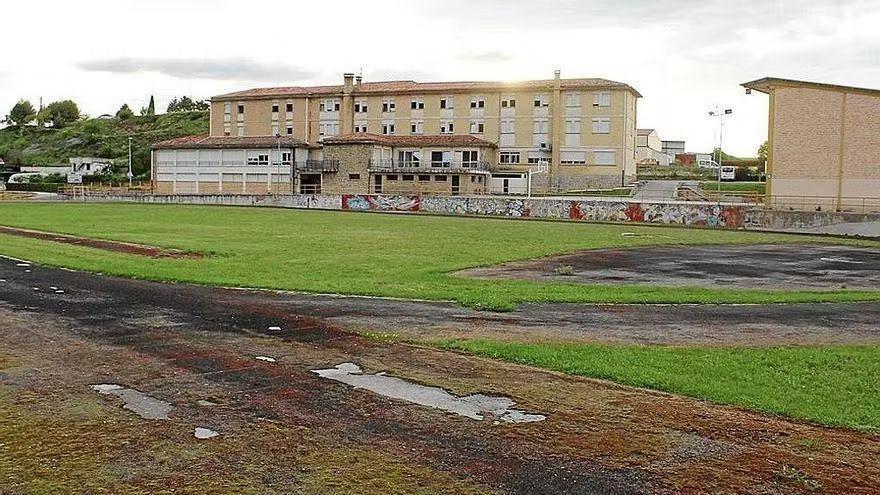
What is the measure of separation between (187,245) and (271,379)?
23885 millimetres

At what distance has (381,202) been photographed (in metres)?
84.1

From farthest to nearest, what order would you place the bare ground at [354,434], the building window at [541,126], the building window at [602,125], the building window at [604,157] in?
the building window at [541,126] < the building window at [604,157] < the building window at [602,125] < the bare ground at [354,434]

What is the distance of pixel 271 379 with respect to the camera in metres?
11.0

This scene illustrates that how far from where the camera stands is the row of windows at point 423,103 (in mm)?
105688

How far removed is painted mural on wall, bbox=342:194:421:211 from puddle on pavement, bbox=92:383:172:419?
72003mm

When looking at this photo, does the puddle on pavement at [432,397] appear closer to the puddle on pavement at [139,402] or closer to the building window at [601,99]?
the puddle on pavement at [139,402]

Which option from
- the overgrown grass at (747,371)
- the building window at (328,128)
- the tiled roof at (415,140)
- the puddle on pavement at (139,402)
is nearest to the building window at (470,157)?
the tiled roof at (415,140)

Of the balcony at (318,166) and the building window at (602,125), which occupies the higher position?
the building window at (602,125)

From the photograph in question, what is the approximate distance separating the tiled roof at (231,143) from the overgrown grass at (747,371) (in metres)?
96.2

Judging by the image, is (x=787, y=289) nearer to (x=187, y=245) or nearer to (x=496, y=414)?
(x=496, y=414)

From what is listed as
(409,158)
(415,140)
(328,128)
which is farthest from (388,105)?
(409,158)

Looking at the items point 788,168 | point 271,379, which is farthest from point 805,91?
point 271,379

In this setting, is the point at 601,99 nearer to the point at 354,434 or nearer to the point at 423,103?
the point at 423,103

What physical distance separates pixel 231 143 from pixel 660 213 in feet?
204
